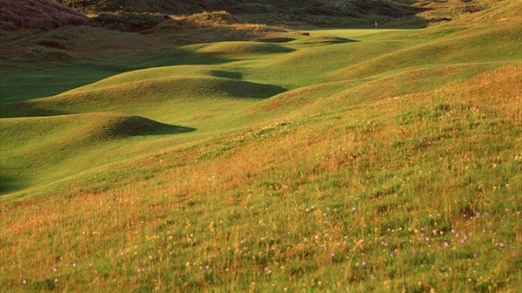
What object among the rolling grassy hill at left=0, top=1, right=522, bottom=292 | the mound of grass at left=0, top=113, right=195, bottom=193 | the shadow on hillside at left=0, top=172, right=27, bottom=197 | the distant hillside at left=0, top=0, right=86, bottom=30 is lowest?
the shadow on hillside at left=0, top=172, right=27, bottom=197

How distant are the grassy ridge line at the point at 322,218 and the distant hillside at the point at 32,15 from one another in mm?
69127

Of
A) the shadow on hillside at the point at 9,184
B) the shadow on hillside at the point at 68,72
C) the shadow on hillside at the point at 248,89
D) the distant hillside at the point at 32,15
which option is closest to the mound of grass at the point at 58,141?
the shadow on hillside at the point at 9,184

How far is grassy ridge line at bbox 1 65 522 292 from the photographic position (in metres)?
8.91

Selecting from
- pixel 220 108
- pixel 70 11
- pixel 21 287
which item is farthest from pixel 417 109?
pixel 70 11

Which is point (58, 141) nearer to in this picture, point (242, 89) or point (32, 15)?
point (242, 89)

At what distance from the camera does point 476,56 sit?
41969 millimetres

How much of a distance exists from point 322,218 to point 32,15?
81761mm

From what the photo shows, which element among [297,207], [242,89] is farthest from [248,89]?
[297,207]

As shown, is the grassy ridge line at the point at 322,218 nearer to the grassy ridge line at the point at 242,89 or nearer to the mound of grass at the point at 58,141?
the mound of grass at the point at 58,141

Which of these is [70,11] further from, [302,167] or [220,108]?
[302,167]

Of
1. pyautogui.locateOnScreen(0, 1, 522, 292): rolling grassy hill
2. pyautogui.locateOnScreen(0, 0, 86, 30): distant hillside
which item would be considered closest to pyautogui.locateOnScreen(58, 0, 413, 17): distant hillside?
pyautogui.locateOnScreen(0, 0, 86, 30): distant hillside

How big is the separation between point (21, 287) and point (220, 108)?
28.7 meters

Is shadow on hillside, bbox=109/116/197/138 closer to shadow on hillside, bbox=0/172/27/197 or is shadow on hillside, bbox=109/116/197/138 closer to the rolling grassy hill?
the rolling grassy hill

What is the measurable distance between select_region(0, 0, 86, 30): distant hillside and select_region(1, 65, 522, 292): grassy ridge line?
6913cm
